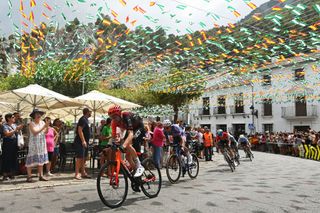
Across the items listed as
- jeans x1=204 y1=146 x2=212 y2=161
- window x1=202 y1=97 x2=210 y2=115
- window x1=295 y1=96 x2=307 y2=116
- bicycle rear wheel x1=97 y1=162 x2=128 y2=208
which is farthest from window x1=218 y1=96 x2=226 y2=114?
bicycle rear wheel x1=97 y1=162 x2=128 y2=208

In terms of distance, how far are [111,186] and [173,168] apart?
305 centimetres

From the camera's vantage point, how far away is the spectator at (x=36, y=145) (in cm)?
757

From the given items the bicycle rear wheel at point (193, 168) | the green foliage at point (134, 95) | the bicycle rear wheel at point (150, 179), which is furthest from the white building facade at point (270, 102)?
the bicycle rear wheel at point (150, 179)

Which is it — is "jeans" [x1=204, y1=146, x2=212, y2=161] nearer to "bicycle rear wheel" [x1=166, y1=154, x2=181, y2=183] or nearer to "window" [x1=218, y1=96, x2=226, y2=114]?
"bicycle rear wheel" [x1=166, y1=154, x2=181, y2=183]

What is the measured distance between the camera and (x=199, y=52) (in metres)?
14.7

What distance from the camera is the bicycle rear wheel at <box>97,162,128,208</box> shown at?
496 cm

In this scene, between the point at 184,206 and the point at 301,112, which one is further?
the point at 301,112

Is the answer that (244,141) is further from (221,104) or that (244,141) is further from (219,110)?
(219,110)

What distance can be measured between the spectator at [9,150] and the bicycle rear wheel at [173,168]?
4.22m

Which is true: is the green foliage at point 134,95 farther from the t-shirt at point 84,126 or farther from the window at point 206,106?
the t-shirt at point 84,126

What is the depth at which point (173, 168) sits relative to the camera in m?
7.90

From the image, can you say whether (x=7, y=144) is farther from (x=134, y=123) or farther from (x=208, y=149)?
(x=208, y=149)

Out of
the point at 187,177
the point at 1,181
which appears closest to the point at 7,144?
the point at 1,181

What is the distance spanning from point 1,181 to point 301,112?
3252 centimetres
